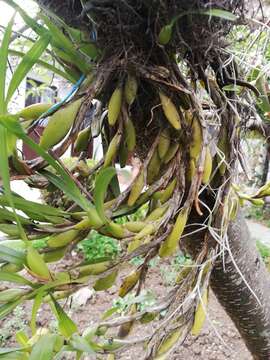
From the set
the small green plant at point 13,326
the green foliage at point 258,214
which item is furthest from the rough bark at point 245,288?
the green foliage at point 258,214

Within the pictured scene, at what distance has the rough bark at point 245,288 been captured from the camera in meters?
0.49

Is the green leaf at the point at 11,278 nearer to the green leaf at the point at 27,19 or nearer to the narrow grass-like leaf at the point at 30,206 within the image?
the narrow grass-like leaf at the point at 30,206

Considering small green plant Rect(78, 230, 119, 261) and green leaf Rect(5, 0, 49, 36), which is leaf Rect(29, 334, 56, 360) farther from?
small green plant Rect(78, 230, 119, 261)

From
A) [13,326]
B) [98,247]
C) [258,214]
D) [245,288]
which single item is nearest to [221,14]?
[245,288]

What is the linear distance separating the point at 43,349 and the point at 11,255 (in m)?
0.07

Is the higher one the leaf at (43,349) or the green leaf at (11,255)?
the green leaf at (11,255)

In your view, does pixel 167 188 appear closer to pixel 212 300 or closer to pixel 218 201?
pixel 218 201

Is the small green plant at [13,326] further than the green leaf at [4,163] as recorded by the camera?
Yes

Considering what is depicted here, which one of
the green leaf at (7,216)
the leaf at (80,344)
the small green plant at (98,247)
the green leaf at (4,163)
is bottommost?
the small green plant at (98,247)

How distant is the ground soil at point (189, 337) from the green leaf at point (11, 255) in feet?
2.87

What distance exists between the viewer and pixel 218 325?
4.73ft

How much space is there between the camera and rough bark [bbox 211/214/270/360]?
19.4 inches

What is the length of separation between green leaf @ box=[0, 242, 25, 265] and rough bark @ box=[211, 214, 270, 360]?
0.28 metres

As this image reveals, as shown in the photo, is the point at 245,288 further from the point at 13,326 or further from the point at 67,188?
the point at 13,326
